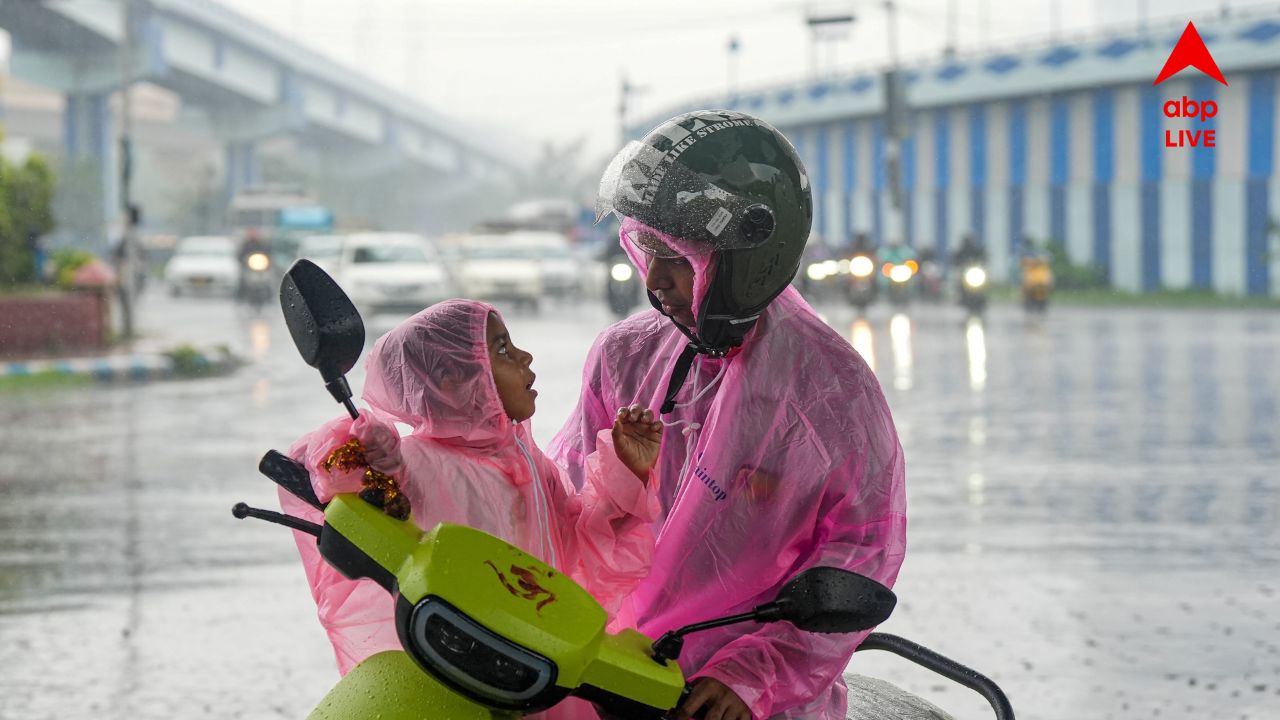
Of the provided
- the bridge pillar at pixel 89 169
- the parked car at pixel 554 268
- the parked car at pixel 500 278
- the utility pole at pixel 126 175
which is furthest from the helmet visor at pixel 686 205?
the bridge pillar at pixel 89 169

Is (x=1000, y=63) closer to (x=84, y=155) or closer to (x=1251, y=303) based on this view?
(x=1251, y=303)

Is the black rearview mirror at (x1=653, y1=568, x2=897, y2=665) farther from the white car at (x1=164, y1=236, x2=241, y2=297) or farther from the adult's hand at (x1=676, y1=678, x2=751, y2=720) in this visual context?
the white car at (x1=164, y1=236, x2=241, y2=297)

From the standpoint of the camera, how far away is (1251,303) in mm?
37875

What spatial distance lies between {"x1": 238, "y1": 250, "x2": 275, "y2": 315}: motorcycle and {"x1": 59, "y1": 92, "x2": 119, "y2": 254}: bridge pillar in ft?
80.3

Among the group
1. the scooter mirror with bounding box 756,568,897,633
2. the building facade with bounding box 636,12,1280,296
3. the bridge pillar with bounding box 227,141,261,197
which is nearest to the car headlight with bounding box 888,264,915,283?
the building facade with bounding box 636,12,1280,296

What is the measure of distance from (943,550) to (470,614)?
6.64 meters

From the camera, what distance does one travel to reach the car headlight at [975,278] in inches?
1155

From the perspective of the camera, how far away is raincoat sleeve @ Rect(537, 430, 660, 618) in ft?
7.76

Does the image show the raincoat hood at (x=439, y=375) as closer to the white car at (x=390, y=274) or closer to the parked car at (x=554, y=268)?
the white car at (x=390, y=274)

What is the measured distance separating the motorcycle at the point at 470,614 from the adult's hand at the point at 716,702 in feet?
0.34

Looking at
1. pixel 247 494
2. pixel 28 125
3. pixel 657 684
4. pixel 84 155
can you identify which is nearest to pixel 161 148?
pixel 28 125

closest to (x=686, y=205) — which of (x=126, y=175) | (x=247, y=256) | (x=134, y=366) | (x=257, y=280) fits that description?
(x=134, y=366)

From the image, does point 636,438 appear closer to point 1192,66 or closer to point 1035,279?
point 1035,279

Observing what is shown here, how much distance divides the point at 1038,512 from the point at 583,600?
25.4ft
